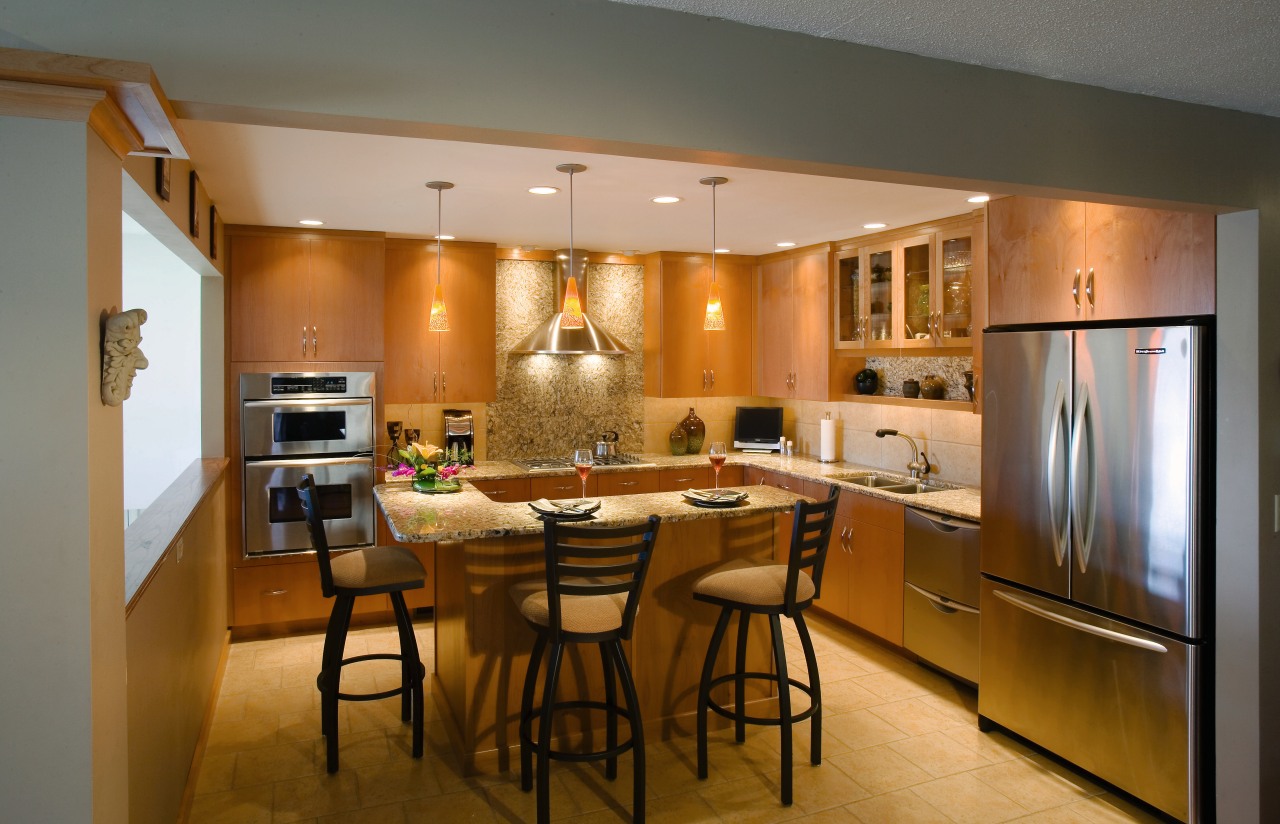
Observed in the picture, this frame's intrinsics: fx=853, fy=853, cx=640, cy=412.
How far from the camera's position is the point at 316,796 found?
3193mm

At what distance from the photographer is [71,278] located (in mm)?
1559

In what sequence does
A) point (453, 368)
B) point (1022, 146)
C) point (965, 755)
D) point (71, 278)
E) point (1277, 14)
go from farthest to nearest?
1. point (453, 368)
2. point (965, 755)
3. point (1022, 146)
4. point (1277, 14)
5. point (71, 278)

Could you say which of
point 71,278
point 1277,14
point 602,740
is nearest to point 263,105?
point 71,278

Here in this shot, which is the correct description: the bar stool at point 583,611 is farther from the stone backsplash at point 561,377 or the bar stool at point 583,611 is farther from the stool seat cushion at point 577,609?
the stone backsplash at point 561,377

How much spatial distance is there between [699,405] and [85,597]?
5225 millimetres

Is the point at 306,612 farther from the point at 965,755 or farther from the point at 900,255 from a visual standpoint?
the point at 900,255

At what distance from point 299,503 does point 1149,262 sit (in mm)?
4410

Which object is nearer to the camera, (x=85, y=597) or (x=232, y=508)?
(x=85, y=597)

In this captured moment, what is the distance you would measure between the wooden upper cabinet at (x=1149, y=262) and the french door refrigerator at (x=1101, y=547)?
116mm

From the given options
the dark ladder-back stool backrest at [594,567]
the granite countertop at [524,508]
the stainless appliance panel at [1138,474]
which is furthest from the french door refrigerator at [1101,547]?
the dark ladder-back stool backrest at [594,567]

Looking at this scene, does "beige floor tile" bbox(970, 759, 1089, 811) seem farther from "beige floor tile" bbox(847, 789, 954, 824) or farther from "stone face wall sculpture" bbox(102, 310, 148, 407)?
"stone face wall sculpture" bbox(102, 310, 148, 407)

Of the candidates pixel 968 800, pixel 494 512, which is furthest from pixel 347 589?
pixel 968 800

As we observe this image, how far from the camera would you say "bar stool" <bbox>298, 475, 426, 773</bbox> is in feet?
10.8

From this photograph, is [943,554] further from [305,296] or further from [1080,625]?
[305,296]
